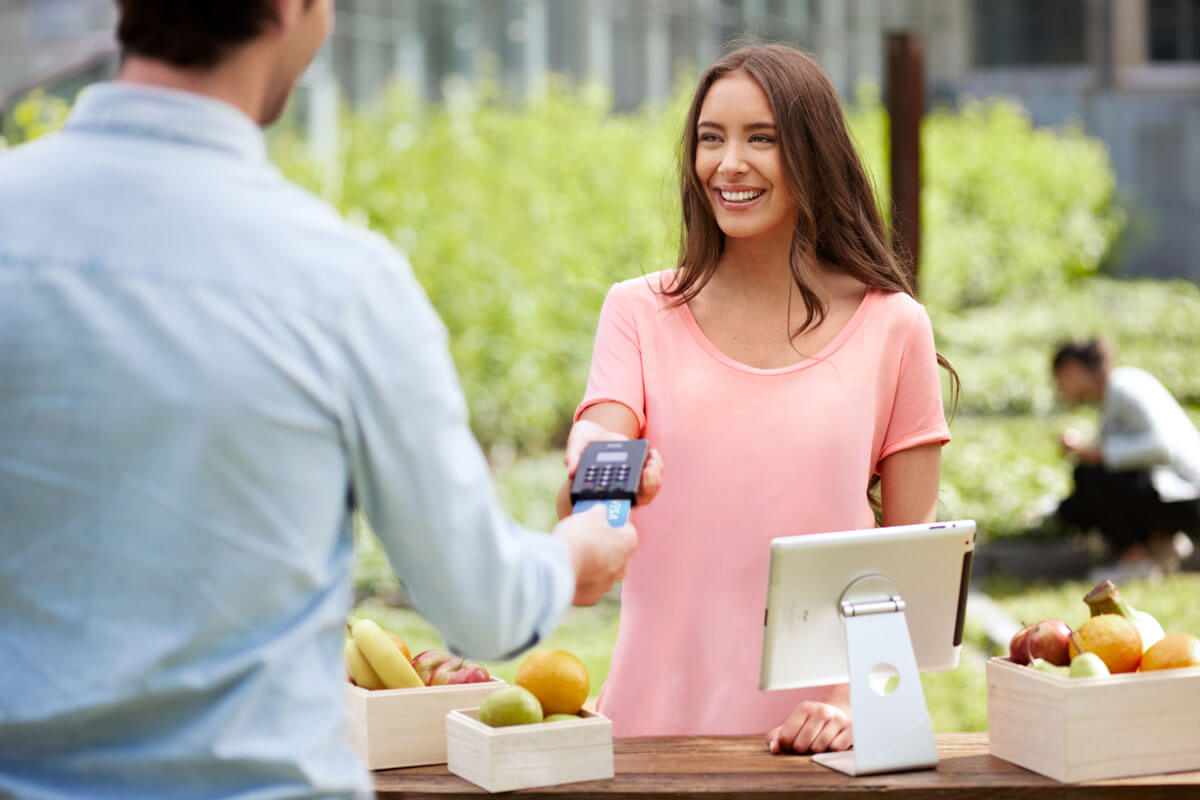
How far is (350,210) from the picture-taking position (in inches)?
348

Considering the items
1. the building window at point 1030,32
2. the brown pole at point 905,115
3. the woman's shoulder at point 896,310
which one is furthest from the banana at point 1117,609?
the building window at point 1030,32

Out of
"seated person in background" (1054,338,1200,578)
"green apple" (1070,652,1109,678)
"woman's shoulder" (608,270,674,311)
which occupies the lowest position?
"seated person in background" (1054,338,1200,578)

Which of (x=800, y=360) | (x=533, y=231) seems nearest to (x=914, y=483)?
(x=800, y=360)

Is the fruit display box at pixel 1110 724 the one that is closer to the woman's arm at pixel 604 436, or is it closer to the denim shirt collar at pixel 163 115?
the woman's arm at pixel 604 436

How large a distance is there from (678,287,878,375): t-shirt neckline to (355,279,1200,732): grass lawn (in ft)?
2.09

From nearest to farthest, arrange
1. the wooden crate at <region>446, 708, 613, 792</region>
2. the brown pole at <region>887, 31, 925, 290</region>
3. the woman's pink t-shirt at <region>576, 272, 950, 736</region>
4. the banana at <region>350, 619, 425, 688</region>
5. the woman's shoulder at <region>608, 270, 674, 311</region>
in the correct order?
the wooden crate at <region>446, 708, 613, 792</region> → the banana at <region>350, 619, 425, 688</region> → the woman's pink t-shirt at <region>576, 272, 950, 736</region> → the woman's shoulder at <region>608, 270, 674, 311</region> → the brown pole at <region>887, 31, 925, 290</region>

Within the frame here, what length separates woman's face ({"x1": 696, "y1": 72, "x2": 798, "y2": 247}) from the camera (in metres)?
2.46

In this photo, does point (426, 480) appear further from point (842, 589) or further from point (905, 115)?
point (905, 115)

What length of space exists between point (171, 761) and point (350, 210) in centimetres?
783

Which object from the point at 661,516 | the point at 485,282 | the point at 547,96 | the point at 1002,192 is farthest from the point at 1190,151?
the point at 661,516

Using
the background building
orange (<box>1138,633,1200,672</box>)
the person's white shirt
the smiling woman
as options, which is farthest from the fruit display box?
the background building

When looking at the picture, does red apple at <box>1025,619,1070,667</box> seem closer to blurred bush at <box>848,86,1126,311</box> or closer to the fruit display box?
the fruit display box

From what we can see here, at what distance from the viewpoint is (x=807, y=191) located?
2.48 m

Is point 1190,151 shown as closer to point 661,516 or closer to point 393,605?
point 393,605
